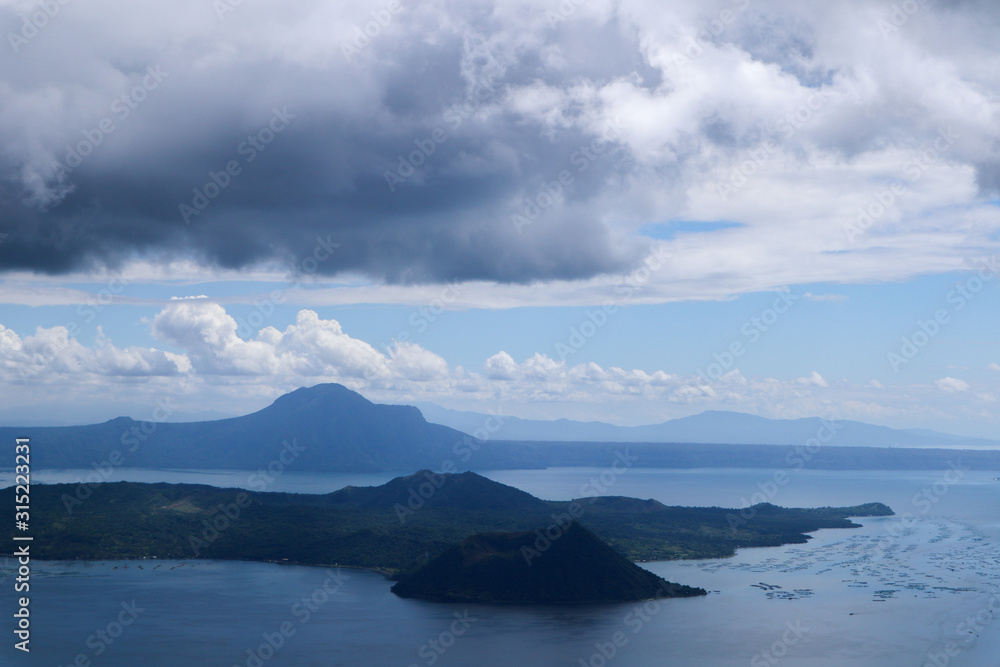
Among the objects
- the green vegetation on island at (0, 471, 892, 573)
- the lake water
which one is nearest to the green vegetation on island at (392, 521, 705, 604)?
the lake water

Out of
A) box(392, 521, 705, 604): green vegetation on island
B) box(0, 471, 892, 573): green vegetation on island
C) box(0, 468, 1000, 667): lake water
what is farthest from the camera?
box(0, 471, 892, 573): green vegetation on island

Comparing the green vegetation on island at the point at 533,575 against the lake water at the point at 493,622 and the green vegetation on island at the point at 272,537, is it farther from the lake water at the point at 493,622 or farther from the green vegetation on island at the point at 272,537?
the green vegetation on island at the point at 272,537

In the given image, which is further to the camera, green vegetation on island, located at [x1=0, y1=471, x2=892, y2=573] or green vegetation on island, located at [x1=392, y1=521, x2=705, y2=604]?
green vegetation on island, located at [x1=0, y1=471, x2=892, y2=573]

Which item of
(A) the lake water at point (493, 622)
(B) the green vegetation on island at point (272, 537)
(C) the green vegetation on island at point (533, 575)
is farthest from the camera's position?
(B) the green vegetation on island at point (272, 537)

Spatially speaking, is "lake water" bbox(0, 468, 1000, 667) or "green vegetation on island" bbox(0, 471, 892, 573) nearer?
"lake water" bbox(0, 468, 1000, 667)

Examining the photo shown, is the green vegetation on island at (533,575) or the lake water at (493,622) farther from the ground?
the green vegetation on island at (533,575)

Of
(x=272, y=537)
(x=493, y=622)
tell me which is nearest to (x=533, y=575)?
(x=493, y=622)

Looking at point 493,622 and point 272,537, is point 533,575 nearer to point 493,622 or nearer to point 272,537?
point 493,622

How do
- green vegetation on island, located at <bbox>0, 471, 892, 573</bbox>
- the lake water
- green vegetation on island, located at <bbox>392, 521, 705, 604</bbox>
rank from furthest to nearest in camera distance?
1. green vegetation on island, located at <bbox>0, 471, 892, 573</bbox>
2. green vegetation on island, located at <bbox>392, 521, 705, 604</bbox>
3. the lake water

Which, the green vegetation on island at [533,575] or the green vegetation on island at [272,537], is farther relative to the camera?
the green vegetation on island at [272,537]

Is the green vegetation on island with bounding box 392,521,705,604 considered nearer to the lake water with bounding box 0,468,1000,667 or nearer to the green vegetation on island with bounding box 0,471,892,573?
the lake water with bounding box 0,468,1000,667

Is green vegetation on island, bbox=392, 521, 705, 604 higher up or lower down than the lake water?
higher up

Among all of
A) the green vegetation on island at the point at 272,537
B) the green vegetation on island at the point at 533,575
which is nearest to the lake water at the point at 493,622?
the green vegetation on island at the point at 533,575
